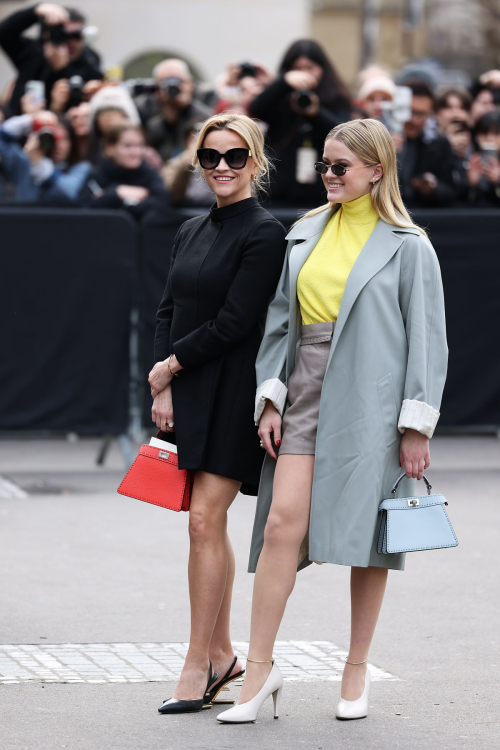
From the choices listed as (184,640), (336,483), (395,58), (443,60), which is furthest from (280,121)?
(443,60)

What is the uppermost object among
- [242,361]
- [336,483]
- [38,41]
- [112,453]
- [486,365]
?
[38,41]

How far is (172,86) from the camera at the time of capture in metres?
11.9

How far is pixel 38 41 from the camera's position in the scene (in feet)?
42.5

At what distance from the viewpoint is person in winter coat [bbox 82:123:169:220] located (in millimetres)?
10078

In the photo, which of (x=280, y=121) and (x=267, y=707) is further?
(x=280, y=121)

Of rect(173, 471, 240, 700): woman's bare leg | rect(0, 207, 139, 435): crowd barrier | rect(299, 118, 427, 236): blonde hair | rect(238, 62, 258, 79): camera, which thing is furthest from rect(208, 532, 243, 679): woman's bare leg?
rect(238, 62, 258, 79): camera

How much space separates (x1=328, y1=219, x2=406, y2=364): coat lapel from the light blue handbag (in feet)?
1.78

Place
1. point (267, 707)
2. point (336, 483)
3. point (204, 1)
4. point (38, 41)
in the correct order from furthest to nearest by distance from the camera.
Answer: point (204, 1) < point (38, 41) < point (267, 707) < point (336, 483)

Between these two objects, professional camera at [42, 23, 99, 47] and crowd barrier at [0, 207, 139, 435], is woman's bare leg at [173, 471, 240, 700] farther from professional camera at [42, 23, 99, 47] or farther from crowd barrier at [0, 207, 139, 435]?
professional camera at [42, 23, 99, 47]

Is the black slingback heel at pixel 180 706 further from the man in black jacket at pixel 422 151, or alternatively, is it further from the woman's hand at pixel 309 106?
the man in black jacket at pixel 422 151

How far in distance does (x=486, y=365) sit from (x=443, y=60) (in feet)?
142

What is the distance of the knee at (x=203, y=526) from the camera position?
4.71 meters

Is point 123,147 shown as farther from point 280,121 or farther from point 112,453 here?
point 112,453

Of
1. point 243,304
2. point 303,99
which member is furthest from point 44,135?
point 243,304
